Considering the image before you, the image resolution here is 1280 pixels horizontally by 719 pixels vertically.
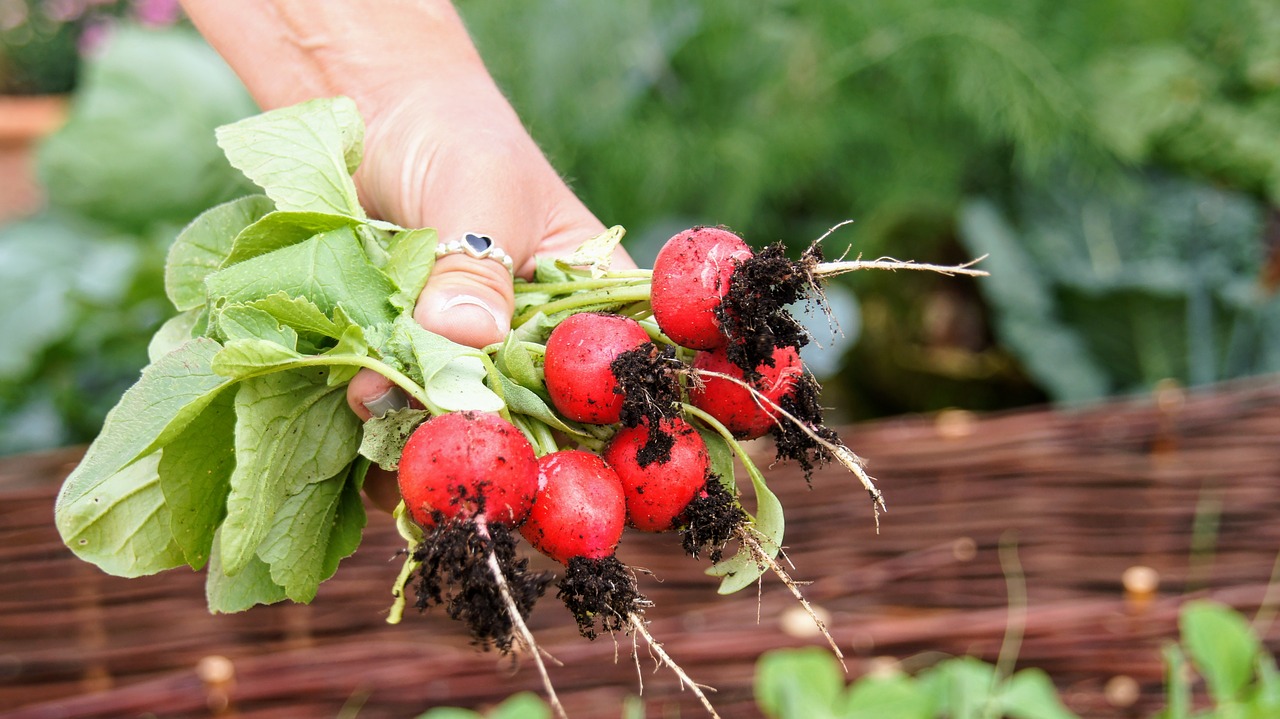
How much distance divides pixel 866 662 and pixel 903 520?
0.34 metres

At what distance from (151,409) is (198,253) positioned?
0.30 metres

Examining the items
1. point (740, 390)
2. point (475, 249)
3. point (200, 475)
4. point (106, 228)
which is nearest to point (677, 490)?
point (740, 390)

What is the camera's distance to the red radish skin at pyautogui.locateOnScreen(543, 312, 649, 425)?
0.86 meters

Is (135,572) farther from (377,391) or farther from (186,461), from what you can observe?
(377,391)

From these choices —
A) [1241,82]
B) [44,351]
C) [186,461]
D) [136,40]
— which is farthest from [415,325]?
[1241,82]

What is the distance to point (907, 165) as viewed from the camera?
9.83 ft

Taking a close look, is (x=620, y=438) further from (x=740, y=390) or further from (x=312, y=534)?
(x=312, y=534)

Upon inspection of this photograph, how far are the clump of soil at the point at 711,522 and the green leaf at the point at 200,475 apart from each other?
45 centimetres

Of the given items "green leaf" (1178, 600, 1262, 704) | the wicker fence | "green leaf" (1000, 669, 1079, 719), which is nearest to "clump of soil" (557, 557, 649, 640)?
the wicker fence

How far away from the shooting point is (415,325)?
2.94 feet

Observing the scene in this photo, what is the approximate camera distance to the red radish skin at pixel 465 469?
30.6 inches

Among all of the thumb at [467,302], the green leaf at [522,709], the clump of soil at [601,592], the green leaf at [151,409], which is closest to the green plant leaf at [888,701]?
the green leaf at [522,709]

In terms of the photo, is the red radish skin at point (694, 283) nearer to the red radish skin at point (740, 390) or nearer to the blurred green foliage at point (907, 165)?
the red radish skin at point (740, 390)

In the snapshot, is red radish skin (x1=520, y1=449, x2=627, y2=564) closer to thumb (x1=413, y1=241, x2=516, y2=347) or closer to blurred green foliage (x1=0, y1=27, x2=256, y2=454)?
thumb (x1=413, y1=241, x2=516, y2=347)
